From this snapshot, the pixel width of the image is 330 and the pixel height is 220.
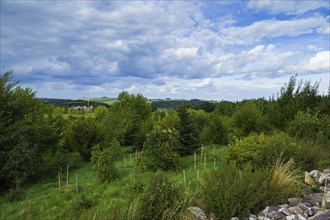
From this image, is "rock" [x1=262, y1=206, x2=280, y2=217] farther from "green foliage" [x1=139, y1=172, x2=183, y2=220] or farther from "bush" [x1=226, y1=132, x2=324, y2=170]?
"bush" [x1=226, y1=132, x2=324, y2=170]

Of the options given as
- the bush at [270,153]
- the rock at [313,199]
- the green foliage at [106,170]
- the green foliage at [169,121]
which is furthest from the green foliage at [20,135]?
the rock at [313,199]

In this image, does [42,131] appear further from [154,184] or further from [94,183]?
Answer: [154,184]

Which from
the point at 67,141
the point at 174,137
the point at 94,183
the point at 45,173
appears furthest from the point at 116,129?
the point at 94,183

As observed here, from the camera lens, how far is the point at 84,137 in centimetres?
1872

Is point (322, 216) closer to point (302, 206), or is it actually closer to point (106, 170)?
point (302, 206)

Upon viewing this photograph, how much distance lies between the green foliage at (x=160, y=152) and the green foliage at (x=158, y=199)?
→ 691cm

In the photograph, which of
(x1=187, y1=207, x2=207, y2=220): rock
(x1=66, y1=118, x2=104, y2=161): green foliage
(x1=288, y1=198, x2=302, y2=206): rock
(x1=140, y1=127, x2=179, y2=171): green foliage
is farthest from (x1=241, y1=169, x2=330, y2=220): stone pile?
(x1=66, y1=118, x2=104, y2=161): green foliage

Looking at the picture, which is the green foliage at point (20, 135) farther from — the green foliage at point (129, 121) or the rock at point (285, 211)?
the rock at point (285, 211)

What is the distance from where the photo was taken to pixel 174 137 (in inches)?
565

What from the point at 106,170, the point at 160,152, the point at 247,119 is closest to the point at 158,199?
the point at 106,170

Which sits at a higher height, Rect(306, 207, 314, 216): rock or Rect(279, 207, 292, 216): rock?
Rect(279, 207, 292, 216): rock

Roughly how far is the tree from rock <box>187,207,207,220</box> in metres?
10.6

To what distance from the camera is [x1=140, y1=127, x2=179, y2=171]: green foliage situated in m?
13.2

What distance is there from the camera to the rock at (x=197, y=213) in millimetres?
6164
